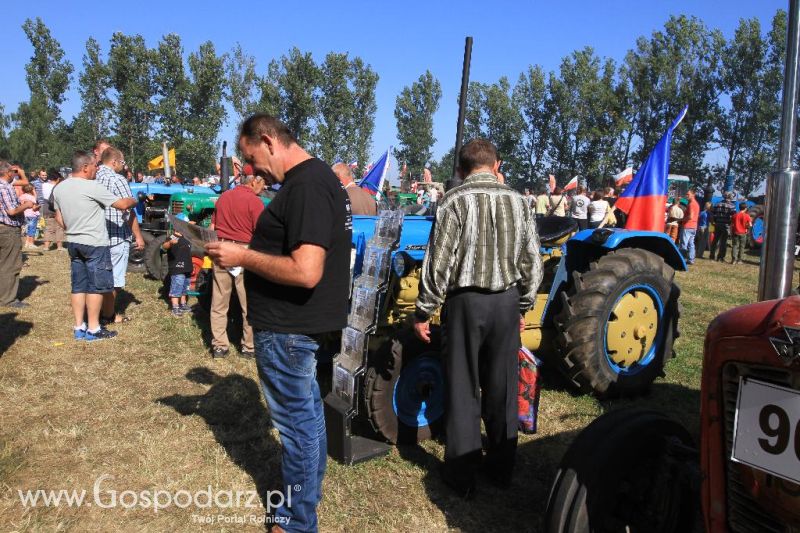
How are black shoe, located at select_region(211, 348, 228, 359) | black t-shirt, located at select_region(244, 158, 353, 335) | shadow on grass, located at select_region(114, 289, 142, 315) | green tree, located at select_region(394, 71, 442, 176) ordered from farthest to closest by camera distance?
green tree, located at select_region(394, 71, 442, 176) < shadow on grass, located at select_region(114, 289, 142, 315) < black shoe, located at select_region(211, 348, 228, 359) < black t-shirt, located at select_region(244, 158, 353, 335)

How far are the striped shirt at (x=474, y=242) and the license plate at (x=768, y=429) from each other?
1.29 metres

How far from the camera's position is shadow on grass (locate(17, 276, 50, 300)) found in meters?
7.37

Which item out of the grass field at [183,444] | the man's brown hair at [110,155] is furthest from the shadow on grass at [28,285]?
the man's brown hair at [110,155]

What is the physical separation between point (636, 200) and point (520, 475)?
278cm

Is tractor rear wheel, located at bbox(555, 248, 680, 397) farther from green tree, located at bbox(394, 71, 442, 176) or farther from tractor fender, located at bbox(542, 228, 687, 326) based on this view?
green tree, located at bbox(394, 71, 442, 176)

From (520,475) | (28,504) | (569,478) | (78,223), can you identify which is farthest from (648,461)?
(78,223)

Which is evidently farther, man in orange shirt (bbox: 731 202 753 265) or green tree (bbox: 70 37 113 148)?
green tree (bbox: 70 37 113 148)

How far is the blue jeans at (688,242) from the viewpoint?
1236 cm

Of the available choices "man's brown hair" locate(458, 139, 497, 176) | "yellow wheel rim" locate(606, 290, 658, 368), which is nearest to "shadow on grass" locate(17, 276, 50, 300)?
"man's brown hair" locate(458, 139, 497, 176)

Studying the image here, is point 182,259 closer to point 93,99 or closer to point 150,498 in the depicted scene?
point 150,498

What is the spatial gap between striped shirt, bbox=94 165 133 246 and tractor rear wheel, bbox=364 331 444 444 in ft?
11.9

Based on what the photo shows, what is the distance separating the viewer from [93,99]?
131ft

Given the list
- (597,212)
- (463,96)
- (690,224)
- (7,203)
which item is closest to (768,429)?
(463,96)

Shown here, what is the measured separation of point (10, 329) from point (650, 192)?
6.33 metres
